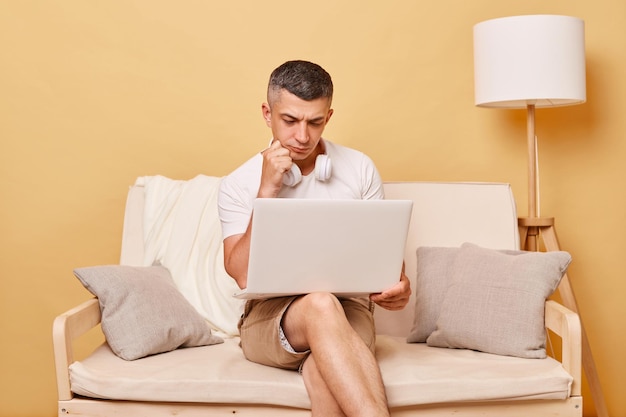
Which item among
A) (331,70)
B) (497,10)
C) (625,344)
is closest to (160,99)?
(331,70)

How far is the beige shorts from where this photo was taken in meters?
2.34

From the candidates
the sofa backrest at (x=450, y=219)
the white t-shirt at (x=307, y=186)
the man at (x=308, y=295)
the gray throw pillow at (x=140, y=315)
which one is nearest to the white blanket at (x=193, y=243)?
the gray throw pillow at (x=140, y=315)

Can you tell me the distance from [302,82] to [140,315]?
0.87m

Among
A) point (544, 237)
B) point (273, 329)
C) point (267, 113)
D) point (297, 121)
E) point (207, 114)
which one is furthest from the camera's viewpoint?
point (207, 114)

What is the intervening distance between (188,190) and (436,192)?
90 centimetres

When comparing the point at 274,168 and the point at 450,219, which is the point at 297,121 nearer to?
the point at 274,168

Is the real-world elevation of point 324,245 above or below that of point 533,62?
below

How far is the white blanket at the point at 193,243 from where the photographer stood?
9.47ft

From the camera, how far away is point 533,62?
2.98m

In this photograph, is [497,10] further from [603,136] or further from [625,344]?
[625,344]

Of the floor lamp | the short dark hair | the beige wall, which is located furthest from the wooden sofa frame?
the beige wall

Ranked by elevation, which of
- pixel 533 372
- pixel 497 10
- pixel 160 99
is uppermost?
pixel 497 10

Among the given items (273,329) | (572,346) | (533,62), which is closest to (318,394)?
(273,329)

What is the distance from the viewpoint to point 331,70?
11.3 ft
